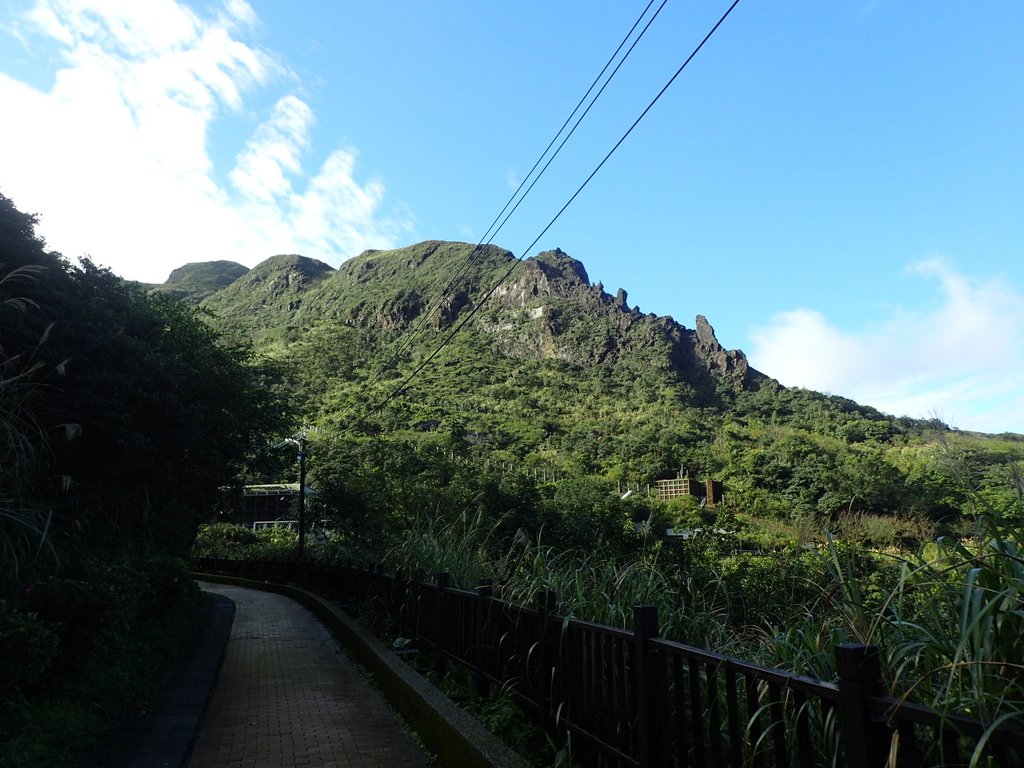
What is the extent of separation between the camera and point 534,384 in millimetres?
97938

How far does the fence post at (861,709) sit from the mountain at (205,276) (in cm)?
15821

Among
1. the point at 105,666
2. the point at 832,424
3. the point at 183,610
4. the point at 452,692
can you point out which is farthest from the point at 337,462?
the point at 832,424

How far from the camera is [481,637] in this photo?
216 inches

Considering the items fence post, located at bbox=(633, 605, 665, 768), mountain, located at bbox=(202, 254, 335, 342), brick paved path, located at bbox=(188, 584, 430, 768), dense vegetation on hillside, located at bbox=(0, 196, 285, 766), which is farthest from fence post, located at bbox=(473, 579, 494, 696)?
mountain, located at bbox=(202, 254, 335, 342)

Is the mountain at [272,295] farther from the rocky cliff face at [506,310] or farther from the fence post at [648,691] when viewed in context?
the fence post at [648,691]

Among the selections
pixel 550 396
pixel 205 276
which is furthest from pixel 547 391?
pixel 205 276

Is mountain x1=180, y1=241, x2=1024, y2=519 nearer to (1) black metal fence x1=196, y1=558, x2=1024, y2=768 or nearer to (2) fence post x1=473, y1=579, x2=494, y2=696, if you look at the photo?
(1) black metal fence x1=196, y1=558, x2=1024, y2=768

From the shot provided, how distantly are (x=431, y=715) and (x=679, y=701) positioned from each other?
8.82 ft

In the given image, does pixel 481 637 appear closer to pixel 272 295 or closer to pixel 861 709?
pixel 861 709

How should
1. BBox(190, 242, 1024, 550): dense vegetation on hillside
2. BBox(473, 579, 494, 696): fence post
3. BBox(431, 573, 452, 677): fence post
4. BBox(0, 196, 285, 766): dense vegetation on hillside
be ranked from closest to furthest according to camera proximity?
BBox(0, 196, 285, 766): dense vegetation on hillside → BBox(473, 579, 494, 696): fence post → BBox(431, 573, 452, 677): fence post → BBox(190, 242, 1024, 550): dense vegetation on hillside

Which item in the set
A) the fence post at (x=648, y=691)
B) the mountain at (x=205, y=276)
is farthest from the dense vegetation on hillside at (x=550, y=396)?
the mountain at (x=205, y=276)

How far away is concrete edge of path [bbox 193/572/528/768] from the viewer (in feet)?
12.7

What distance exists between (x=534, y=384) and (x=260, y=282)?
80.7 meters

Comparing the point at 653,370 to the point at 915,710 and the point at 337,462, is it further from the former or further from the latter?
the point at 915,710
